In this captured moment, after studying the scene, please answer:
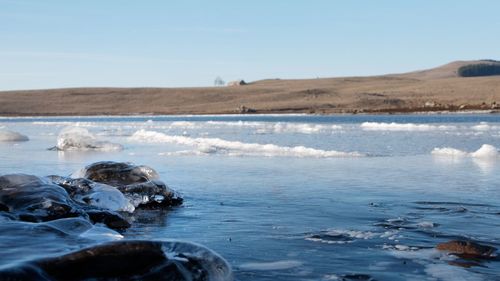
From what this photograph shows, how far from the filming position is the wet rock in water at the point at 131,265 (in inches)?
178

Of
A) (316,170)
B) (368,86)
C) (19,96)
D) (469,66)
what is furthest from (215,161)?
(469,66)

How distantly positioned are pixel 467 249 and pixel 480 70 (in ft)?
629

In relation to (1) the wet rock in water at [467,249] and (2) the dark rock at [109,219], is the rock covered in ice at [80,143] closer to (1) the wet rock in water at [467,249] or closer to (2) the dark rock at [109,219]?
(2) the dark rock at [109,219]

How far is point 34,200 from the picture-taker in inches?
309

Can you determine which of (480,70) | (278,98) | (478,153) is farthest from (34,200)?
(480,70)

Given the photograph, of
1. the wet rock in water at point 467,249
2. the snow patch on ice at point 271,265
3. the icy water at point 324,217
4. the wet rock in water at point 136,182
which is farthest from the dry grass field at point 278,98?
the snow patch on ice at point 271,265

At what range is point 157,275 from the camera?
15.3 feet

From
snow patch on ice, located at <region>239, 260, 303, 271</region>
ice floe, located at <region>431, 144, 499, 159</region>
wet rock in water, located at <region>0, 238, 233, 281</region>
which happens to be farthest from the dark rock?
ice floe, located at <region>431, 144, 499, 159</region>

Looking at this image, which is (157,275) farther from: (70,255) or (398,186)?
(398,186)

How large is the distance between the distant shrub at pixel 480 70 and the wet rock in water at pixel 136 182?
18739 cm

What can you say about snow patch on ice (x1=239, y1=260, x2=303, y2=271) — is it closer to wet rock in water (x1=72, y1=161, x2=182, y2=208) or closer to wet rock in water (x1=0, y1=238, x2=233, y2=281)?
wet rock in water (x1=0, y1=238, x2=233, y2=281)

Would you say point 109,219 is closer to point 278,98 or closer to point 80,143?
point 80,143

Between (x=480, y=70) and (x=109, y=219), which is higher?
(x=480, y=70)

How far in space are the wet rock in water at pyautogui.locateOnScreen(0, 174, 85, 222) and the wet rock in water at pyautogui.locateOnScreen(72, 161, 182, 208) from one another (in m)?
1.64
